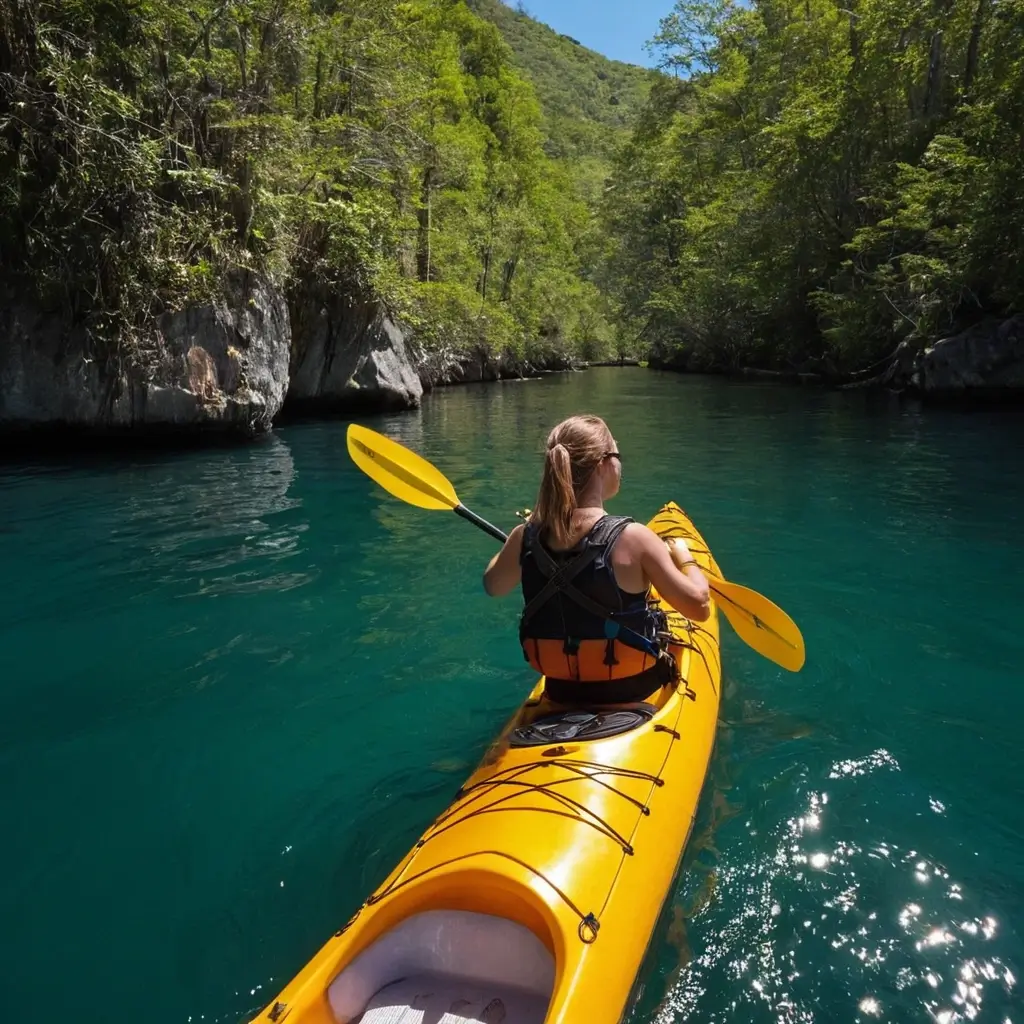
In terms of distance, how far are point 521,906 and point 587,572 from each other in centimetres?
106

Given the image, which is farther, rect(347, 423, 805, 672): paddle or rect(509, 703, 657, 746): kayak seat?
rect(347, 423, 805, 672): paddle

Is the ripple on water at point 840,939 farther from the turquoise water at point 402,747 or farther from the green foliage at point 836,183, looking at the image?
the green foliage at point 836,183

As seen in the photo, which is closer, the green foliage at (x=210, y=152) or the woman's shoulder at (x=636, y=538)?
the woman's shoulder at (x=636, y=538)

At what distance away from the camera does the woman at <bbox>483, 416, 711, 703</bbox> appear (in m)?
2.62

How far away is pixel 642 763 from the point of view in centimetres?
264

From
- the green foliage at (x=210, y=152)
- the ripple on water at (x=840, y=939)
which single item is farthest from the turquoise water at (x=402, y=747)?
the green foliage at (x=210, y=152)

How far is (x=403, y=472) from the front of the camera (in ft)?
15.5

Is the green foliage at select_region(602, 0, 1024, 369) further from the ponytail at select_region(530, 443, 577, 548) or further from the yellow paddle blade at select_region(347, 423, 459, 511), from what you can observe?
the ponytail at select_region(530, 443, 577, 548)

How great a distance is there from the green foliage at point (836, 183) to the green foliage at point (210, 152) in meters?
9.57

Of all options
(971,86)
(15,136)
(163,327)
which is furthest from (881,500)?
(971,86)

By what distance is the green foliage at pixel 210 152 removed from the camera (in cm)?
891

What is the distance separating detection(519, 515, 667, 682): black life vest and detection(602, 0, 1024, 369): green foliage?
13.1 m

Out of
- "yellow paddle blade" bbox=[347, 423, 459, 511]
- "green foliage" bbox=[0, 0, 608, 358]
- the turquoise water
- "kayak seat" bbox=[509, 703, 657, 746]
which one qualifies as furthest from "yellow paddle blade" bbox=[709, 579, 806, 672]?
"green foliage" bbox=[0, 0, 608, 358]

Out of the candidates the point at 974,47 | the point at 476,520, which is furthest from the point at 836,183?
the point at 476,520
